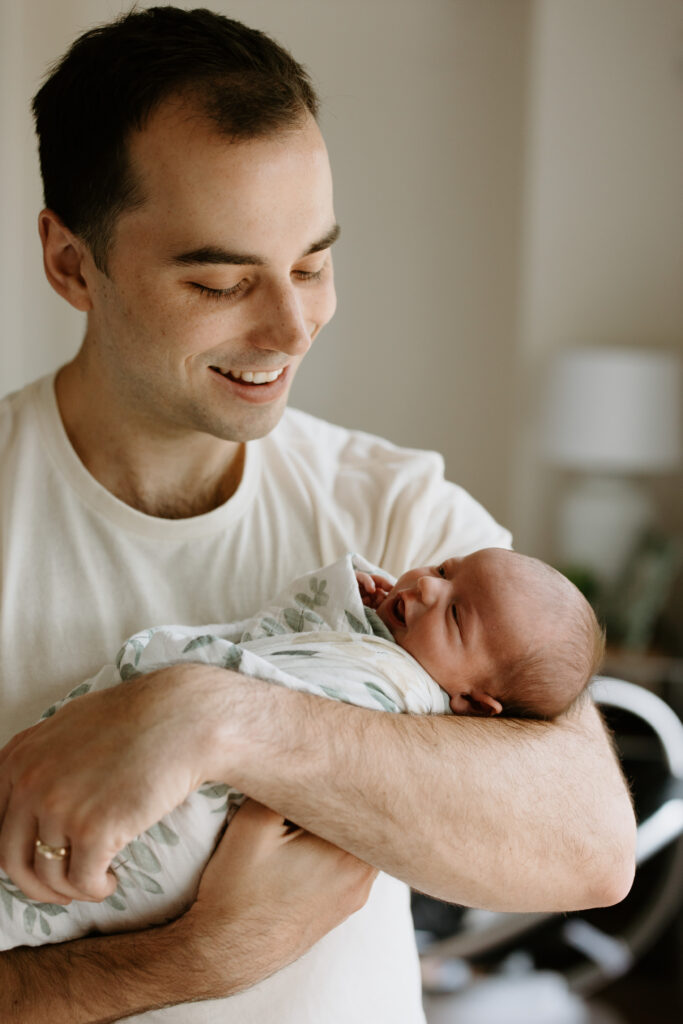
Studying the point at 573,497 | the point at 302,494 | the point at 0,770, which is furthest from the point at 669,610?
the point at 0,770

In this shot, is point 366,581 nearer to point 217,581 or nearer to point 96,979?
point 217,581

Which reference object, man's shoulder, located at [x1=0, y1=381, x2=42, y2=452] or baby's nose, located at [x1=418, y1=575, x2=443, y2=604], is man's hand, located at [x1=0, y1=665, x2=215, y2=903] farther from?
man's shoulder, located at [x1=0, y1=381, x2=42, y2=452]

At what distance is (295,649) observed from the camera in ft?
3.81

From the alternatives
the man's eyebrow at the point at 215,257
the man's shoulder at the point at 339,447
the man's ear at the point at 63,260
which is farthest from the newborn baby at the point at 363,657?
the man's ear at the point at 63,260

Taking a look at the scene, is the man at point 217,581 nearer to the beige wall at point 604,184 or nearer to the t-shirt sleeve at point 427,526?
the t-shirt sleeve at point 427,526

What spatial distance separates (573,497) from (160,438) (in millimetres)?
2521

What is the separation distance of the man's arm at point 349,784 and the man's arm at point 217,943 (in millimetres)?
53

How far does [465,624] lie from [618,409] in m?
2.60

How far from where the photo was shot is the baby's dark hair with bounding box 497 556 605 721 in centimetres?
123

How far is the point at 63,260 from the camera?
4.82 feet

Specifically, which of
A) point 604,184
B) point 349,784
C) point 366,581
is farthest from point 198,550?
point 604,184

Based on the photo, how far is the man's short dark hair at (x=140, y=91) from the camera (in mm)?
1262

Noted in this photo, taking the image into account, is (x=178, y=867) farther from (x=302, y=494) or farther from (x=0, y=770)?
(x=302, y=494)

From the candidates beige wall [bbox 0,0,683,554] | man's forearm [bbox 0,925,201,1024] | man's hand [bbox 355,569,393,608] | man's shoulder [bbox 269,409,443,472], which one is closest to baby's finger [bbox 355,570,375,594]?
man's hand [bbox 355,569,393,608]
